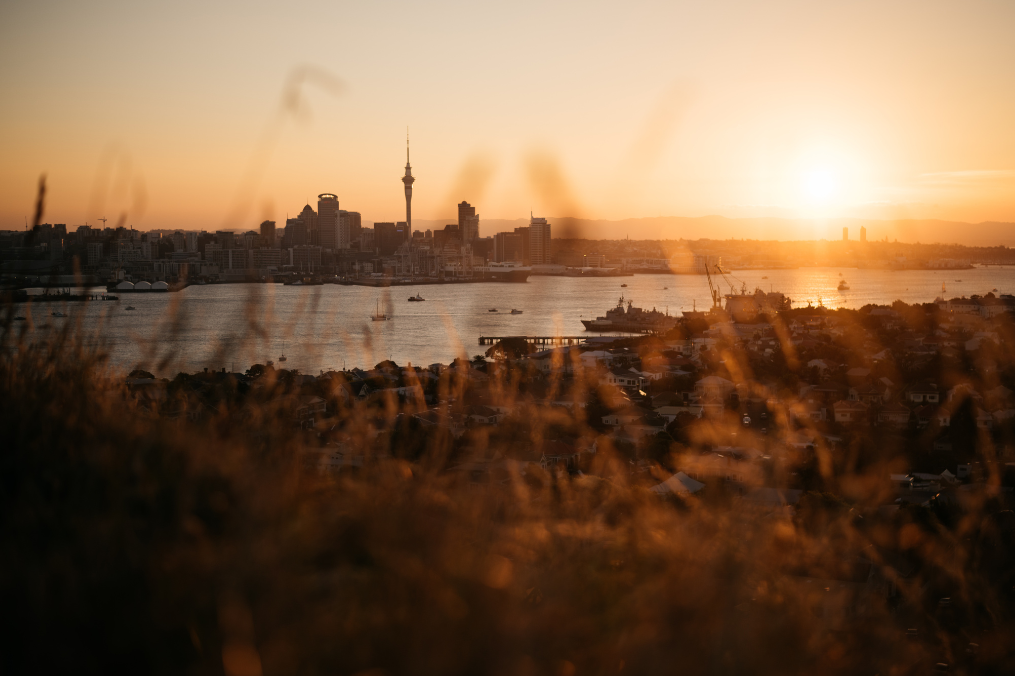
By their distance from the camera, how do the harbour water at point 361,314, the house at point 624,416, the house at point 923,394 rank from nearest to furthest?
the harbour water at point 361,314 < the house at point 624,416 < the house at point 923,394

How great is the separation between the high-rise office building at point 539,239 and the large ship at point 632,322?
9944 mm

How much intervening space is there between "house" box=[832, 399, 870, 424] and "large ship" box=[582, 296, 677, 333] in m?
11.7

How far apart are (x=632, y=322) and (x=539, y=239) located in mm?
11980

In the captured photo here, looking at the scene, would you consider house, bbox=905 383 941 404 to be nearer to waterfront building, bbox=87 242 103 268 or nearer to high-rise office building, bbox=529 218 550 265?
high-rise office building, bbox=529 218 550 265

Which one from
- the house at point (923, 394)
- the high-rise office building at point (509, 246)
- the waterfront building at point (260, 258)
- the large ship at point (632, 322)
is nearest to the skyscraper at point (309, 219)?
the waterfront building at point (260, 258)

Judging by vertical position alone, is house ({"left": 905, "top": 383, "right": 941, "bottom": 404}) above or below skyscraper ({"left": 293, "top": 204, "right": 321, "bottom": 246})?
below

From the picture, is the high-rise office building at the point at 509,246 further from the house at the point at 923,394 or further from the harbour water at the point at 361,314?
the house at the point at 923,394

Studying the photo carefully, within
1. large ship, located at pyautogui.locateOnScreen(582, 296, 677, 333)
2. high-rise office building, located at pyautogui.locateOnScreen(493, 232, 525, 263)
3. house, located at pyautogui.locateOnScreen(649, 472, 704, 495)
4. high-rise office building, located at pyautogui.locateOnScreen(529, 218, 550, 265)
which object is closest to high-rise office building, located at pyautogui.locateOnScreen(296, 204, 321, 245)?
house, located at pyautogui.locateOnScreen(649, 472, 704, 495)

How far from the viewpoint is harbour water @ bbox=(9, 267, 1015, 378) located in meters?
1.42

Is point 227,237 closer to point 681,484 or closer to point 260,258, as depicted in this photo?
point 260,258

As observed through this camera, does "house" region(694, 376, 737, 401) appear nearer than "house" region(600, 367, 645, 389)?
Yes

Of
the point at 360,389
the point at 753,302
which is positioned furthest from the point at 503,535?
the point at 753,302

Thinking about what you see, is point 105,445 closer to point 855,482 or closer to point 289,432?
point 289,432

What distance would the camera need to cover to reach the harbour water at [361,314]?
142cm
